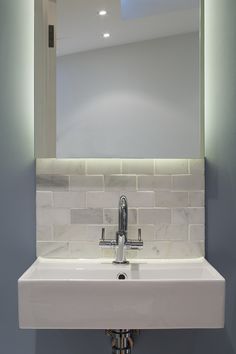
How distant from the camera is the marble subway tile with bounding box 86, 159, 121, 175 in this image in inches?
56.1

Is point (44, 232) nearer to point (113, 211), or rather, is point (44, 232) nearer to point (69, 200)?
point (69, 200)

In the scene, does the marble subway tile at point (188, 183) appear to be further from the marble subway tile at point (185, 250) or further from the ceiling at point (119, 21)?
the ceiling at point (119, 21)

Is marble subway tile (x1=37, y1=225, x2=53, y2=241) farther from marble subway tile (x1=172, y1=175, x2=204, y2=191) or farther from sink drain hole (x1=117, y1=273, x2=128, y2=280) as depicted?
marble subway tile (x1=172, y1=175, x2=204, y2=191)

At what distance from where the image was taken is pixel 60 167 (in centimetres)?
143

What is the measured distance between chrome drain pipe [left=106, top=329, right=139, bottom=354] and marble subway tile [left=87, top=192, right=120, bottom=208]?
18.1 inches

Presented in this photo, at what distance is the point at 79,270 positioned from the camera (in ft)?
4.26

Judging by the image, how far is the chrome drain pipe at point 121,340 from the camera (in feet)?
4.16

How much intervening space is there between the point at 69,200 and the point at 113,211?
0.18m

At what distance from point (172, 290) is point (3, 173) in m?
0.79

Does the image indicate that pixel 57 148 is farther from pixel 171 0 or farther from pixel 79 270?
pixel 171 0

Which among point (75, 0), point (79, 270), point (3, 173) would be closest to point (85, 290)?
point (79, 270)

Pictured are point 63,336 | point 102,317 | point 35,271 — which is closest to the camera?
point 102,317

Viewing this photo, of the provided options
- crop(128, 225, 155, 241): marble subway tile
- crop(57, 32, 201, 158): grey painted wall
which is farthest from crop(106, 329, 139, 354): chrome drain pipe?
crop(57, 32, 201, 158): grey painted wall

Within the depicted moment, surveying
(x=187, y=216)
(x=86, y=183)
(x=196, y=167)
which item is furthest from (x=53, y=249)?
(x=196, y=167)
